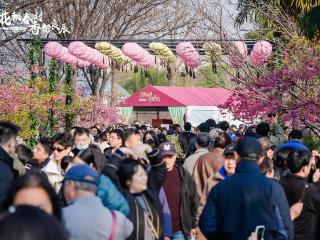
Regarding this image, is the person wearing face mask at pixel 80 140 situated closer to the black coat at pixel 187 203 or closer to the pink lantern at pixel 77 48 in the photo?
the black coat at pixel 187 203

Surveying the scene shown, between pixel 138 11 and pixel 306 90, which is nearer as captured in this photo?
pixel 306 90

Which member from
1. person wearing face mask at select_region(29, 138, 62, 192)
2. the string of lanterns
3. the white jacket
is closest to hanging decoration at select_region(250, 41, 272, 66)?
the string of lanterns

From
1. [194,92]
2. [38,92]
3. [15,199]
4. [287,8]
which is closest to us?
[15,199]

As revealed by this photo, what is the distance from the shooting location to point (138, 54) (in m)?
24.1

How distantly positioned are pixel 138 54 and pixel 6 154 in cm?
1695

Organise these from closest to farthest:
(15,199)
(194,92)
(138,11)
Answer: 1. (15,199)
2. (138,11)
3. (194,92)

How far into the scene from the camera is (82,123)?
113 ft

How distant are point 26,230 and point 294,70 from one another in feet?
58.3

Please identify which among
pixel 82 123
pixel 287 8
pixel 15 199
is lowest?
pixel 82 123

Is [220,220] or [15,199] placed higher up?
[15,199]

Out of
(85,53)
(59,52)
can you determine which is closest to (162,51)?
(85,53)

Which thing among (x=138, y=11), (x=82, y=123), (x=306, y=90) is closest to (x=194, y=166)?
(x=306, y=90)

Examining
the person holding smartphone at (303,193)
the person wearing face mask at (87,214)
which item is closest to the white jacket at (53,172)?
the person holding smartphone at (303,193)

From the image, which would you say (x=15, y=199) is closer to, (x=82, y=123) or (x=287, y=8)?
(x=287, y=8)
